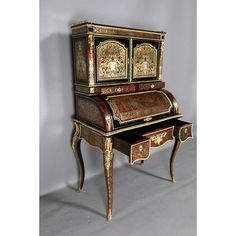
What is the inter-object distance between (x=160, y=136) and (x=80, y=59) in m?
0.92

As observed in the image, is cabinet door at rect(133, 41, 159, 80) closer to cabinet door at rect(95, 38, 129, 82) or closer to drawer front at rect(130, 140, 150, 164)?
cabinet door at rect(95, 38, 129, 82)

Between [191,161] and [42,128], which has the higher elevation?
[42,128]

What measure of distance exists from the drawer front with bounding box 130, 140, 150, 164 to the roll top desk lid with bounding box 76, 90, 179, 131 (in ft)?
0.74

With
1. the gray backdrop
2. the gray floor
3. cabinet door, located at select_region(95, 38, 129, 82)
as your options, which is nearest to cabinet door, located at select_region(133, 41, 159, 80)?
cabinet door, located at select_region(95, 38, 129, 82)

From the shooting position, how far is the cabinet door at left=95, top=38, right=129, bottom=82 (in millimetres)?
1857

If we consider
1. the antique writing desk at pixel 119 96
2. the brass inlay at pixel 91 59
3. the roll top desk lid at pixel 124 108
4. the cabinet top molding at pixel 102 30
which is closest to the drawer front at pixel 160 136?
the antique writing desk at pixel 119 96

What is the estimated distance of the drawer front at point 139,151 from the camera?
5.45 feet

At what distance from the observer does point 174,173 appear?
2.63 metres

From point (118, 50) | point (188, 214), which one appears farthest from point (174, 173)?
A: point (118, 50)

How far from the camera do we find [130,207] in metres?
2.05

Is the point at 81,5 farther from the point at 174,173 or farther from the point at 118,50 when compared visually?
the point at 174,173

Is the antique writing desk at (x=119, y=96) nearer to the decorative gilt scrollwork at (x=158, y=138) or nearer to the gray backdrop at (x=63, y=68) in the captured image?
the decorative gilt scrollwork at (x=158, y=138)

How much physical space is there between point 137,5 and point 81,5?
2.39ft
